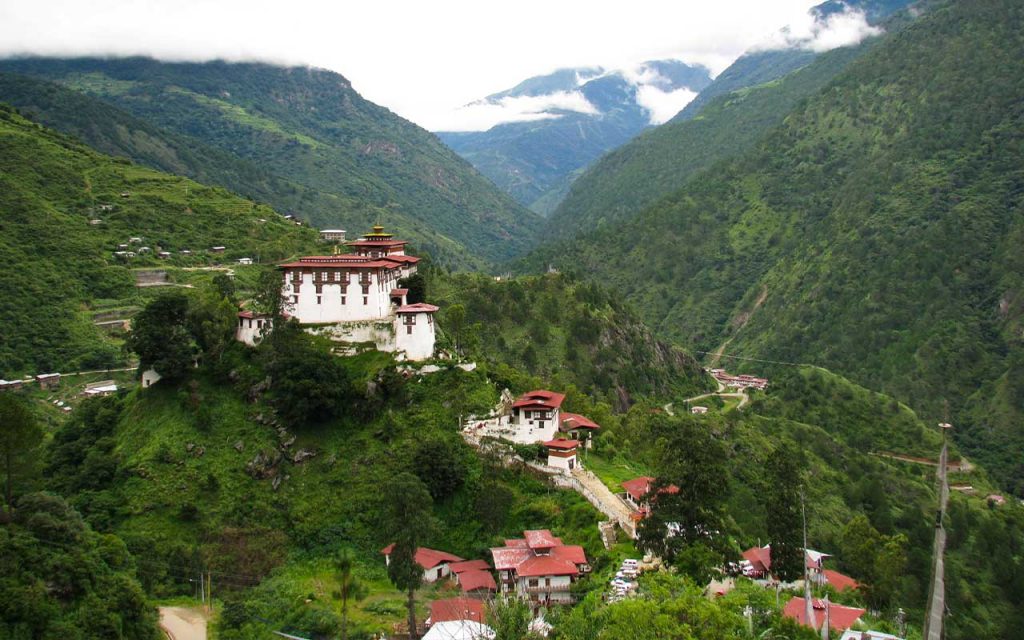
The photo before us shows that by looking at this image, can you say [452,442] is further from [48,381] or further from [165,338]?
[48,381]

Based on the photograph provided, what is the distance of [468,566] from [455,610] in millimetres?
4966

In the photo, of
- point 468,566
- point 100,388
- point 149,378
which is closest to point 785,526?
point 468,566

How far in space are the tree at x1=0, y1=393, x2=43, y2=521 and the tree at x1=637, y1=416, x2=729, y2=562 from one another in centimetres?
2842

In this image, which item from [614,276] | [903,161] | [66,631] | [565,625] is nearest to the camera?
[565,625]

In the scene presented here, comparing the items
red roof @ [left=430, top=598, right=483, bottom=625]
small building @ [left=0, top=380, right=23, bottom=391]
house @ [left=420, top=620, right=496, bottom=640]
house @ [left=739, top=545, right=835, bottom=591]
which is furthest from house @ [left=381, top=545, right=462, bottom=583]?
small building @ [left=0, top=380, right=23, bottom=391]

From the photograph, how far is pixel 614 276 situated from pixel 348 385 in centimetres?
14087

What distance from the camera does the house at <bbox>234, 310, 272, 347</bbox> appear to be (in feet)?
177

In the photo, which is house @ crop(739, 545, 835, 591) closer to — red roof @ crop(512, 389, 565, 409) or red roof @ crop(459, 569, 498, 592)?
red roof @ crop(459, 569, 498, 592)

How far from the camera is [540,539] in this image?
40.0m

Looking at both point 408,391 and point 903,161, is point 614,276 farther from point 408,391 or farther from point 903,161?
point 408,391

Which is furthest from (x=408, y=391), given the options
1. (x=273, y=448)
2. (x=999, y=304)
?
(x=999, y=304)

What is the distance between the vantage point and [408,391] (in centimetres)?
5128

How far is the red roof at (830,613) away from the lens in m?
32.9

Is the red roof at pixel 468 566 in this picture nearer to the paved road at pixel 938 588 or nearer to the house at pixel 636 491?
the house at pixel 636 491
